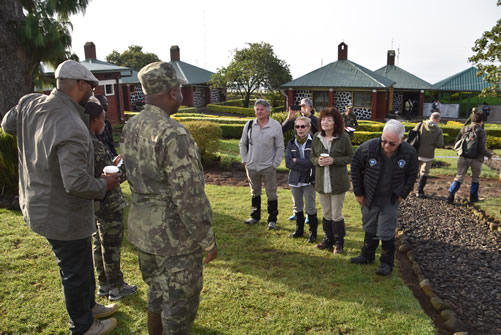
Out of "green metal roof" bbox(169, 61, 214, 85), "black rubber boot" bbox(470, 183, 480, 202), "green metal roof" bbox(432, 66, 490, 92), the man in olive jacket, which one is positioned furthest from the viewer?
"green metal roof" bbox(169, 61, 214, 85)

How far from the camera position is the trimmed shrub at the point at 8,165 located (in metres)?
6.30

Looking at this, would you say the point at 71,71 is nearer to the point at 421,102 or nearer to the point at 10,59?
the point at 10,59

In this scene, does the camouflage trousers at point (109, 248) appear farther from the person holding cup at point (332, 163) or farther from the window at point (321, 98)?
the window at point (321, 98)

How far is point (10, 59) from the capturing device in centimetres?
810

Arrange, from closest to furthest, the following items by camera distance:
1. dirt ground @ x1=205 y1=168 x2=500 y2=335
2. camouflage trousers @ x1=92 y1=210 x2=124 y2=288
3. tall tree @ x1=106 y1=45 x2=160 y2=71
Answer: camouflage trousers @ x1=92 y1=210 x2=124 y2=288, dirt ground @ x1=205 y1=168 x2=500 y2=335, tall tree @ x1=106 y1=45 x2=160 y2=71

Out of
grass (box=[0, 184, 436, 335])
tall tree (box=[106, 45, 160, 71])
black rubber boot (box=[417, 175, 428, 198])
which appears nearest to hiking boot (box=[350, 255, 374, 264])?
grass (box=[0, 184, 436, 335])

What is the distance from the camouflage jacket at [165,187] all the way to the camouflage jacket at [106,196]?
0.94 metres

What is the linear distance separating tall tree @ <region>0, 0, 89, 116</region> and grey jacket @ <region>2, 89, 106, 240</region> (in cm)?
668

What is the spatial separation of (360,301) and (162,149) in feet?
8.83

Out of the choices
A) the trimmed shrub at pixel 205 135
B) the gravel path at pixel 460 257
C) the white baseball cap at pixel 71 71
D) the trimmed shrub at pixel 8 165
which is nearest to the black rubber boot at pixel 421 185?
the gravel path at pixel 460 257

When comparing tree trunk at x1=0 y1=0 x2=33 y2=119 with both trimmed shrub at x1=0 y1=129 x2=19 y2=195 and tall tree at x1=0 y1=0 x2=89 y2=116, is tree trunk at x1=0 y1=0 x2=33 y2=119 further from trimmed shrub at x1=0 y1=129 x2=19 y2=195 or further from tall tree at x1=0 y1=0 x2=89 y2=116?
trimmed shrub at x1=0 y1=129 x2=19 y2=195

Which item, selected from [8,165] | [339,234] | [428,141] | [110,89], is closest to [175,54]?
[110,89]

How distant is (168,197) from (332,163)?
2794 millimetres

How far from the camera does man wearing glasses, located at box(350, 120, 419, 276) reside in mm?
4191
